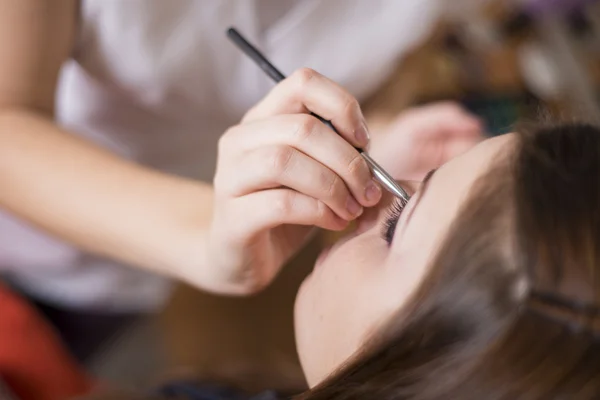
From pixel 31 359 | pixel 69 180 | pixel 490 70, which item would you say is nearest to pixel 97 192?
pixel 69 180

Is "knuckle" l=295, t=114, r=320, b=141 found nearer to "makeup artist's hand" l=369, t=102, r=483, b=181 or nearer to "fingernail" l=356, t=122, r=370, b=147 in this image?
"fingernail" l=356, t=122, r=370, b=147

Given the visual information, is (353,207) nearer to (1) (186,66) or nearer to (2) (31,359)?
(1) (186,66)

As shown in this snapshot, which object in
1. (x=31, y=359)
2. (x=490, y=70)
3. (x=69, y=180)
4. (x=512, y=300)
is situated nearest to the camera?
(x=512, y=300)

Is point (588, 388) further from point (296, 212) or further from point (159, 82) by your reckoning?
point (159, 82)

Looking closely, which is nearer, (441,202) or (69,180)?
(441,202)

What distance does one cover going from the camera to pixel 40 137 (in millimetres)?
433

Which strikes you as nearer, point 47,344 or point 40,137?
point 40,137

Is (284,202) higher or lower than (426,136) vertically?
higher

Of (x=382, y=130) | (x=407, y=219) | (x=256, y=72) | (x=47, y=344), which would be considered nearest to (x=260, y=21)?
(x=256, y=72)

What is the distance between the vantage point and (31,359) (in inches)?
23.2

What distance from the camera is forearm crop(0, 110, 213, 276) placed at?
0.43 metres

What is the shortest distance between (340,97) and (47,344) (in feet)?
1.46

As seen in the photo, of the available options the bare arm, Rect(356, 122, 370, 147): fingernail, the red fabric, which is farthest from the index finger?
the red fabric

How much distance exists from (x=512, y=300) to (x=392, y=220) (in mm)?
80
